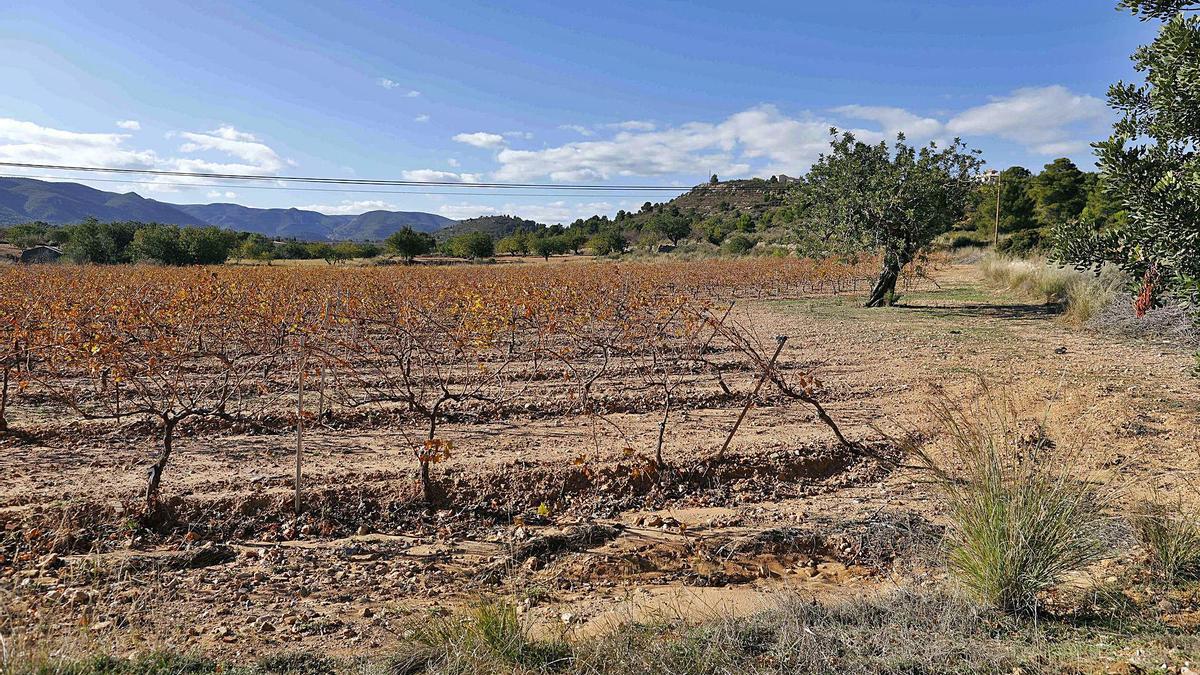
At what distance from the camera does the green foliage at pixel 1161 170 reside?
10.6ft

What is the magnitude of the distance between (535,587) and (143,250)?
144 ft

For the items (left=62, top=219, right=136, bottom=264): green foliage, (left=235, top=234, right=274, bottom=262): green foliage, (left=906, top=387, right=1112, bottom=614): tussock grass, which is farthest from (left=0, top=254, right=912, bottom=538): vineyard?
(left=235, top=234, right=274, bottom=262): green foliage

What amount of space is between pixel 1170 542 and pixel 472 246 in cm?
5364

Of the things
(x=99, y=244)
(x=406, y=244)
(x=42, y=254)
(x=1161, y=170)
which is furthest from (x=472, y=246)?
(x=1161, y=170)

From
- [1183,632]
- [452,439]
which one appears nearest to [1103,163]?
[1183,632]

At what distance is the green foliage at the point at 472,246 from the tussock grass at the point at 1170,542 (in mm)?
52265

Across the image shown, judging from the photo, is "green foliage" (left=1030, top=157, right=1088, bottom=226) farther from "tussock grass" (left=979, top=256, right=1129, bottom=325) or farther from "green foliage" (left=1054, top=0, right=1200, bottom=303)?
"green foliage" (left=1054, top=0, right=1200, bottom=303)

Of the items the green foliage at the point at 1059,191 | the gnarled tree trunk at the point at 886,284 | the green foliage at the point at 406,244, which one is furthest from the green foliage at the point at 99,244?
the green foliage at the point at 1059,191

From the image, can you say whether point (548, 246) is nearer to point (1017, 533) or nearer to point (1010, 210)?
point (1010, 210)

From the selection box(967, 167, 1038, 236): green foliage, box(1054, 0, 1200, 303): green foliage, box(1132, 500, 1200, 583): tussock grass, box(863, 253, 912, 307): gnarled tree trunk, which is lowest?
box(1132, 500, 1200, 583): tussock grass

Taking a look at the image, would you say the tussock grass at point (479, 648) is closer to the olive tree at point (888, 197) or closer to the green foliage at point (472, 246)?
the olive tree at point (888, 197)

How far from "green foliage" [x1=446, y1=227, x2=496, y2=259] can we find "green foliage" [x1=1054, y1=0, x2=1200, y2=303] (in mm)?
51692

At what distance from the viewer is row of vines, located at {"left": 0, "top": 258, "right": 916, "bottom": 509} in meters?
5.41

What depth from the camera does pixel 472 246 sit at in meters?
54.3
